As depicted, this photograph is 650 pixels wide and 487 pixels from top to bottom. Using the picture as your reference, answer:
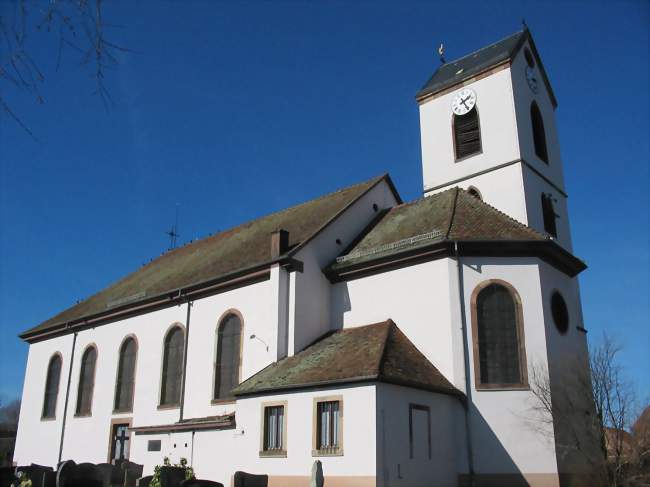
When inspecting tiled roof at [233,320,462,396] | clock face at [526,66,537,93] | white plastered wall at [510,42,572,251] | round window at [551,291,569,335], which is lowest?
tiled roof at [233,320,462,396]

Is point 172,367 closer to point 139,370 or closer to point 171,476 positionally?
point 139,370

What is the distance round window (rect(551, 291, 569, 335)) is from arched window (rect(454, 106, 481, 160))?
7.53 meters

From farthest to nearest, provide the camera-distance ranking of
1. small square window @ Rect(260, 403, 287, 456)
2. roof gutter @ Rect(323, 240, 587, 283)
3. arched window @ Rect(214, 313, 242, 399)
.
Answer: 1. arched window @ Rect(214, 313, 242, 399)
2. roof gutter @ Rect(323, 240, 587, 283)
3. small square window @ Rect(260, 403, 287, 456)

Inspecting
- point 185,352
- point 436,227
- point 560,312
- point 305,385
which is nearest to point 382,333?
point 305,385

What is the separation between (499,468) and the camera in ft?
58.7

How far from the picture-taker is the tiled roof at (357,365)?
17047mm

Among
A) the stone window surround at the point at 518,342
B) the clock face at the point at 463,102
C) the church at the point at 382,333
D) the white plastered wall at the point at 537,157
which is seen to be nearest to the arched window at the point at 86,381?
the church at the point at 382,333

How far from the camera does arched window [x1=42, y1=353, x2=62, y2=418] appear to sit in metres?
31.4

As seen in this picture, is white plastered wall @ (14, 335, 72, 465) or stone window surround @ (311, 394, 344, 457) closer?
stone window surround @ (311, 394, 344, 457)

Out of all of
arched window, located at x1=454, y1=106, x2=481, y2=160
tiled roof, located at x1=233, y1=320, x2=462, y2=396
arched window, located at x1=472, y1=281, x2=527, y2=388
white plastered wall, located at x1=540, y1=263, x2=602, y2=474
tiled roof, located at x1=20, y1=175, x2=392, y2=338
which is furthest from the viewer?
arched window, located at x1=454, y1=106, x2=481, y2=160

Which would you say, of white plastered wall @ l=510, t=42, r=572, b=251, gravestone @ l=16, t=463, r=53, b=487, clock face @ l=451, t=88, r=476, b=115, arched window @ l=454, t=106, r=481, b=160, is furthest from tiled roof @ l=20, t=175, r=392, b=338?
gravestone @ l=16, t=463, r=53, b=487

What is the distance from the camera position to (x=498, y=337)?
19.3m

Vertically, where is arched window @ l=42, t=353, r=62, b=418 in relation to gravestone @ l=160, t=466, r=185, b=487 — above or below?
above

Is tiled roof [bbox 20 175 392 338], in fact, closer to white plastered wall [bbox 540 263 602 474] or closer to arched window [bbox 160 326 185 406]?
arched window [bbox 160 326 185 406]
